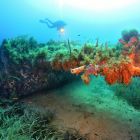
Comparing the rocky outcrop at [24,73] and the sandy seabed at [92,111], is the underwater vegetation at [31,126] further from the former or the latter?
the rocky outcrop at [24,73]

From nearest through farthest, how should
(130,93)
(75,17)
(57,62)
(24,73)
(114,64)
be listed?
(114,64)
(57,62)
(24,73)
(130,93)
(75,17)

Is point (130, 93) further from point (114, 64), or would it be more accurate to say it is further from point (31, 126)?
point (31, 126)

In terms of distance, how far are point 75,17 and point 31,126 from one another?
9285 cm

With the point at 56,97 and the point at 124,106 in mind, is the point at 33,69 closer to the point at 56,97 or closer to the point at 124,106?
the point at 56,97

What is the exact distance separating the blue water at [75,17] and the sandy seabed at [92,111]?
120 ft

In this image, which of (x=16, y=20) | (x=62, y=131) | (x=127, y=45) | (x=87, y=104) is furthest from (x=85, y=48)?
(x=16, y=20)

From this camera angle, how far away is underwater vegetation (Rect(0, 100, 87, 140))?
5.33 m

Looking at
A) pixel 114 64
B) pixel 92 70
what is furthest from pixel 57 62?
pixel 114 64

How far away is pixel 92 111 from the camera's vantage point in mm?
7133

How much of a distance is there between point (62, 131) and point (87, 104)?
5.63ft

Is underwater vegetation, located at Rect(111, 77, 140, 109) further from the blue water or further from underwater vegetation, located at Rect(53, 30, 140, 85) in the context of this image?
the blue water

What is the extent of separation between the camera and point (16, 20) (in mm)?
121750

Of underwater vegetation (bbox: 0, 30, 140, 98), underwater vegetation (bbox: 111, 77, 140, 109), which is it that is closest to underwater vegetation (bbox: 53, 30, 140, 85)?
underwater vegetation (bbox: 0, 30, 140, 98)

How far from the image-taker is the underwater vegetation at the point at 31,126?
5332mm
